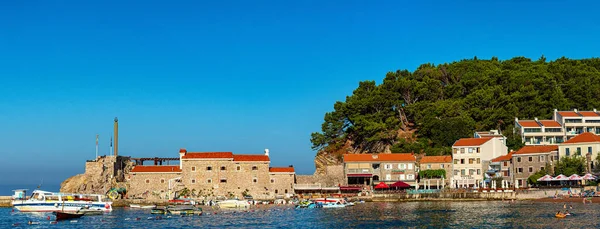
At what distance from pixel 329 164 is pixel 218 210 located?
23.8m

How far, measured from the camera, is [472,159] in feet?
259

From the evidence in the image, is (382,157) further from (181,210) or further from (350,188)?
(181,210)

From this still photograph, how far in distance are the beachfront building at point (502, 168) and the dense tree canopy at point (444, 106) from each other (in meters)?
→ 5.61

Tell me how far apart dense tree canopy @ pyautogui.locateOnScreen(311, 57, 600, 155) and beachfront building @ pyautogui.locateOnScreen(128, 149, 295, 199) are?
1518 centimetres

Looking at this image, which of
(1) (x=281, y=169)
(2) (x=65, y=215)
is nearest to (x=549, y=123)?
(1) (x=281, y=169)

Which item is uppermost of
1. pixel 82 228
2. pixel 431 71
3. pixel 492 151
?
pixel 431 71

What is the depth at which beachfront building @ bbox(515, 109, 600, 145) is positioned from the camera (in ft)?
270

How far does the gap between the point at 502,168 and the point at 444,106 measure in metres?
13.3

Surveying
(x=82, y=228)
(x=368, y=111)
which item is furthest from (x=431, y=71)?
(x=82, y=228)

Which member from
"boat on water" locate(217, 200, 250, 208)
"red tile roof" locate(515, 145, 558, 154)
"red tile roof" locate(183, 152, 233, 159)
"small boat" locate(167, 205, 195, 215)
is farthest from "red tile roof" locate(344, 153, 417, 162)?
"small boat" locate(167, 205, 195, 215)

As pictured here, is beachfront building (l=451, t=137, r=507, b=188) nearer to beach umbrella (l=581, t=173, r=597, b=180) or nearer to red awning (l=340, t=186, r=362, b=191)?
red awning (l=340, t=186, r=362, b=191)

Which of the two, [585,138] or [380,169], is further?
[380,169]

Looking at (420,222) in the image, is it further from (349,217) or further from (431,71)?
(431,71)

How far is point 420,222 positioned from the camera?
4728cm
